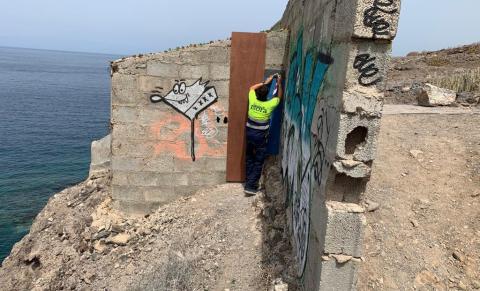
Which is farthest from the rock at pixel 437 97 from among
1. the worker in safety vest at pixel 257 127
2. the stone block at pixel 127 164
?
the stone block at pixel 127 164

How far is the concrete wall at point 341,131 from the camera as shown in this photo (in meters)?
2.99

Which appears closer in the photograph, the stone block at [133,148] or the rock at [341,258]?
the rock at [341,258]

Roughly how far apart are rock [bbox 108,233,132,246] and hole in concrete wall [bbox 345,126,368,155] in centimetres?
471

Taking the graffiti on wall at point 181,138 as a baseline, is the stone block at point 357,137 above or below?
above

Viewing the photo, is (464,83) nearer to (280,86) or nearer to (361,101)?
(280,86)

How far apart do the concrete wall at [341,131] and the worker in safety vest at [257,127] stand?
82.7 inches

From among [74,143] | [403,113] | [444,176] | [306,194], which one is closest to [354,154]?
[306,194]

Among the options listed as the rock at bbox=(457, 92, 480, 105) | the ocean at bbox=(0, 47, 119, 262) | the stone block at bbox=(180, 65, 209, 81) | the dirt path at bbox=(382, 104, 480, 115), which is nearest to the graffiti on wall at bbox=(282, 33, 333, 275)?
the stone block at bbox=(180, 65, 209, 81)

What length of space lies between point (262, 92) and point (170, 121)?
1.65 meters

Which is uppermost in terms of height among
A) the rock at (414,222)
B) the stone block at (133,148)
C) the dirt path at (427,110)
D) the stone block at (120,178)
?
the dirt path at (427,110)

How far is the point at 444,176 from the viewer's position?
19.9ft

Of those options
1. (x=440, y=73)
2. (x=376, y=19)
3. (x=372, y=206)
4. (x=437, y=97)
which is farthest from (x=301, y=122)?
(x=440, y=73)

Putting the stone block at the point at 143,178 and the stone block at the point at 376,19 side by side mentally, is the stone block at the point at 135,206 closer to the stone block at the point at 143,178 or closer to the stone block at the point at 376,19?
the stone block at the point at 143,178

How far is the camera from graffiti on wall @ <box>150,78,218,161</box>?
6.75 metres
